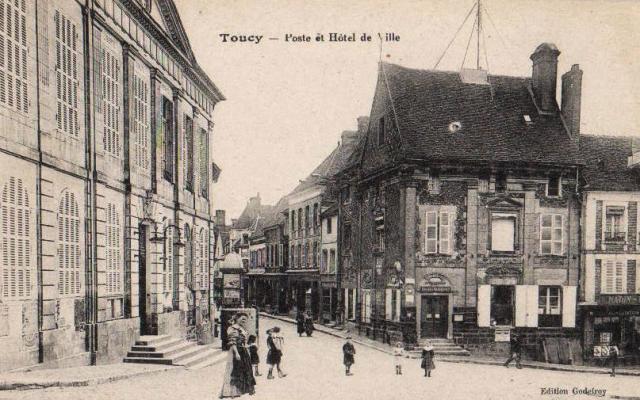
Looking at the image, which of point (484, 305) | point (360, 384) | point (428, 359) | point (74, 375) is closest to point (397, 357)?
point (428, 359)

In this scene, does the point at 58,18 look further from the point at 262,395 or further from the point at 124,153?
the point at 262,395

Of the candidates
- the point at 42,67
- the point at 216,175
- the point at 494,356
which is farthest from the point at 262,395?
the point at 216,175

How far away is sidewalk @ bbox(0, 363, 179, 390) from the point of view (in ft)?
27.4

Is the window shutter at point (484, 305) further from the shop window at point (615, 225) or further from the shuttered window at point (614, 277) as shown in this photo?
the shop window at point (615, 225)

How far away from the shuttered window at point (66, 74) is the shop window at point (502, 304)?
44.4ft

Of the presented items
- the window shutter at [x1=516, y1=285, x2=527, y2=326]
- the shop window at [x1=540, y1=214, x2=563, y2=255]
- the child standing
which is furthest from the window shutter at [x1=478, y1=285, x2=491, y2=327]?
the child standing

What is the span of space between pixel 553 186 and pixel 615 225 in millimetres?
2502

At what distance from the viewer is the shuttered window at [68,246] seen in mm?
10258

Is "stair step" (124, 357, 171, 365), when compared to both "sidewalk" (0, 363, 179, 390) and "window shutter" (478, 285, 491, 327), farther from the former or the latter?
"window shutter" (478, 285, 491, 327)

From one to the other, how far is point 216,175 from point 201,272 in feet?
23.3

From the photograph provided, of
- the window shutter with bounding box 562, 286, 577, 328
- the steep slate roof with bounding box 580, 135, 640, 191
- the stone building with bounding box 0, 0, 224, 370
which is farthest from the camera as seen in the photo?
the window shutter with bounding box 562, 286, 577, 328

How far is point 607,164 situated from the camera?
717 inches

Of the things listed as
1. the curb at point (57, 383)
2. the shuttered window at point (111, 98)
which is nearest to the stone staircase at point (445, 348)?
the curb at point (57, 383)

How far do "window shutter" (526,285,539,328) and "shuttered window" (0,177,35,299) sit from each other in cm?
1475
